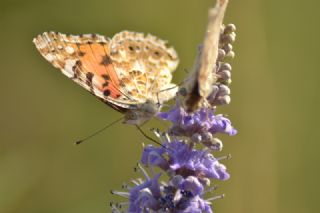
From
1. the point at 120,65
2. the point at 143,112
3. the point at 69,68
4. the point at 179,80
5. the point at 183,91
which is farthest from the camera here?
the point at 179,80

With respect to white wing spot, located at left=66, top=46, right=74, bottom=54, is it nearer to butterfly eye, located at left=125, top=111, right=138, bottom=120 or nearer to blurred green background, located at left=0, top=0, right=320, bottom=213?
butterfly eye, located at left=125, top=111, right=138, bottom=120

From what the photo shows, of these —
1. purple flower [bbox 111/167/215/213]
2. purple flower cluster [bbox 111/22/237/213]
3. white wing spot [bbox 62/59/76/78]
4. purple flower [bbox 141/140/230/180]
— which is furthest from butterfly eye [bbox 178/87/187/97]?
white wing spot [bbox 62/59/76/78]

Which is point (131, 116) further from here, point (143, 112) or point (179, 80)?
point (179, 80)

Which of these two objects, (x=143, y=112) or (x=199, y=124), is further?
(x=143, y=112)

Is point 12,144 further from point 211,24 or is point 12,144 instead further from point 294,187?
point 211,24

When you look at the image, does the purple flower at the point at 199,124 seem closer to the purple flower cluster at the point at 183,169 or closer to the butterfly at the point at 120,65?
the purple flower cluster at the point at 183,169

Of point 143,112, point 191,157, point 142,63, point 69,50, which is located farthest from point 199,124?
point 69,50

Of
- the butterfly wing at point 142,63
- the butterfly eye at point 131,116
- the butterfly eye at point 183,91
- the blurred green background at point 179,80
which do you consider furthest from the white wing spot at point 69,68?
the blurred green background at point 179,80
